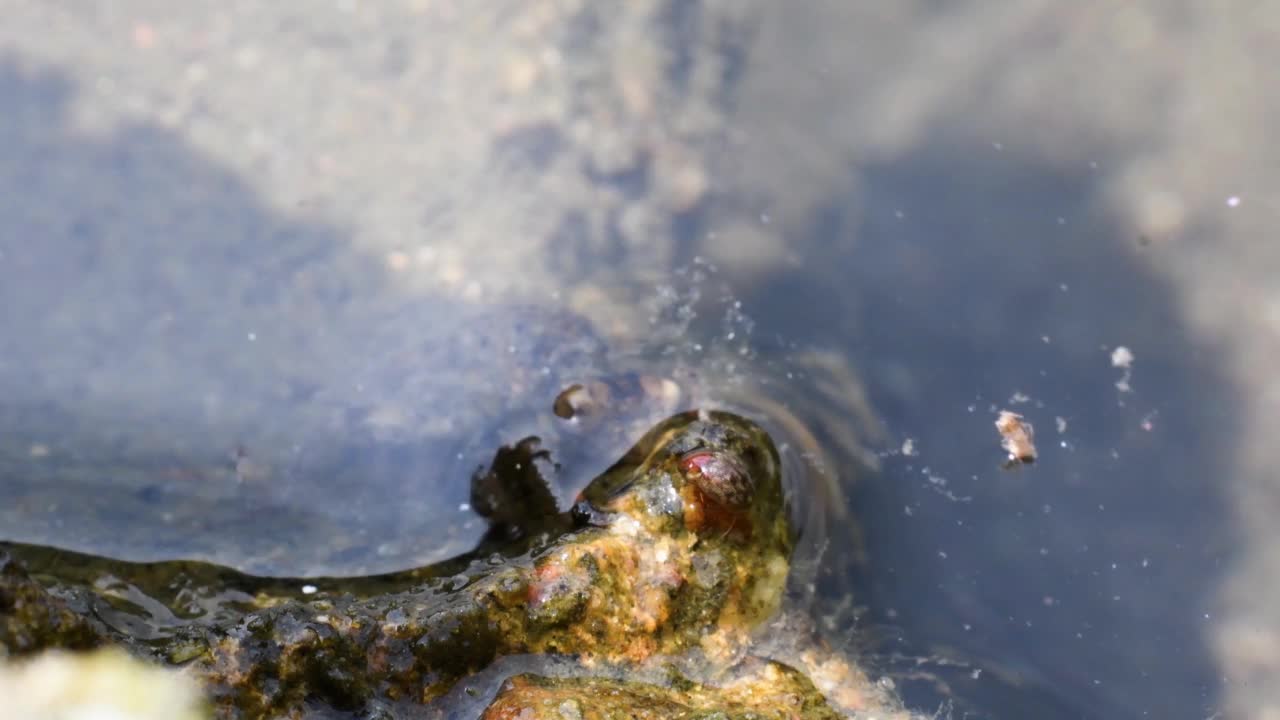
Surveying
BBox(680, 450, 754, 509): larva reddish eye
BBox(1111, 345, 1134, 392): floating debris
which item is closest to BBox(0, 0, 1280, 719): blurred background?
BBox(1111, 345, 1134, 392): floating debris

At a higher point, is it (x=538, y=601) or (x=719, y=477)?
(x=719, y=477)

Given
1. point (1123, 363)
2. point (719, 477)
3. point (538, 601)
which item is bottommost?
point (538, 601)

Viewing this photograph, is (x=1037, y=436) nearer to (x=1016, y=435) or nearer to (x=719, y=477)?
(x=1016, y=435)

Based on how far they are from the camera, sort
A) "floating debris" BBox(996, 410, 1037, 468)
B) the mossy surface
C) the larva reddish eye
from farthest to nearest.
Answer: "floating debris" BBox(996, 410, 1037, 468)
the larva reddish eye
the mossy surface

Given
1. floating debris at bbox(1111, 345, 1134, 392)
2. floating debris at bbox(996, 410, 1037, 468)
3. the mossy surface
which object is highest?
floating debris at bbox(1111, 345, 1134, 392)

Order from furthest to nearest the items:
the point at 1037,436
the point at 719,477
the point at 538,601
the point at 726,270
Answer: the point at 726,270, the point at 1037,436, the point at 719,477, the point at 538,601

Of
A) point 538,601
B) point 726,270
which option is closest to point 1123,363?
point 726,270

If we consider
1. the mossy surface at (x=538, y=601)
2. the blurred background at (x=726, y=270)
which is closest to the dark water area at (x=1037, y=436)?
the blurred background at (x=726, y=270)

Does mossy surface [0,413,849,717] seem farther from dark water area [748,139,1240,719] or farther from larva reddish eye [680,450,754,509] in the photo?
dark water area [748,139,1240,719]
